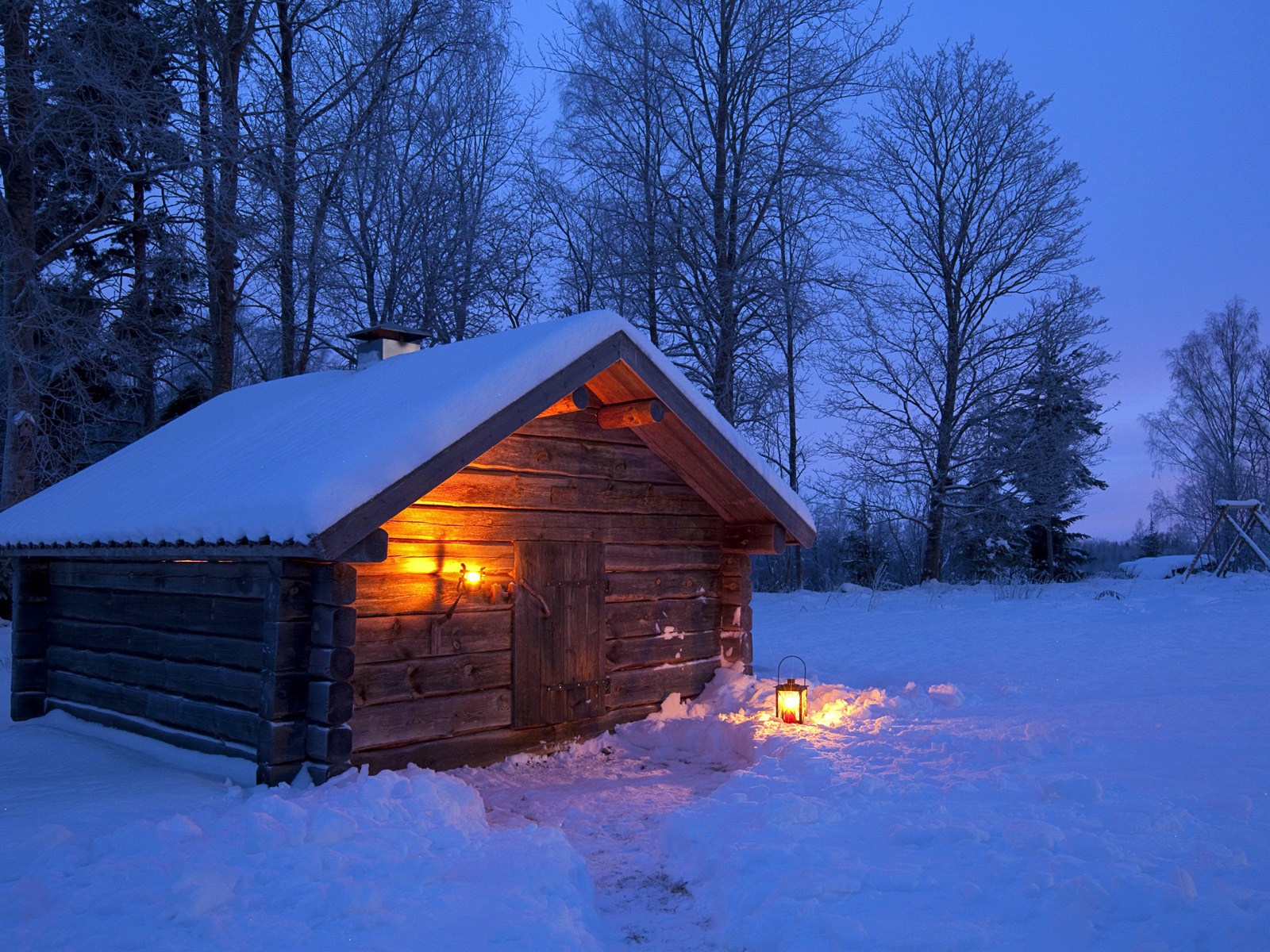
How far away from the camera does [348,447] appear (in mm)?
6109

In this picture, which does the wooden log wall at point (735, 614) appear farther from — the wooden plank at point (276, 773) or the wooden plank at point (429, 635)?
the wooden plank at point (276, 773)

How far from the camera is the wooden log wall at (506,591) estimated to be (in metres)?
6.73

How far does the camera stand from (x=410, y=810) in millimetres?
5441

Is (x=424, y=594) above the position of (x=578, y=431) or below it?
below

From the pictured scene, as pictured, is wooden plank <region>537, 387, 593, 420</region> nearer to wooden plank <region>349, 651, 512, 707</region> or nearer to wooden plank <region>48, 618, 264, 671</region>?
wooden plank <region>349, 651, 512, 707</region>

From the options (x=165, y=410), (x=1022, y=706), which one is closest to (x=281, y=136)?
(x=165, y=410)

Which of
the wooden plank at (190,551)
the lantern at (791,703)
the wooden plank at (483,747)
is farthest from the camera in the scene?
the lantern at (791,703)

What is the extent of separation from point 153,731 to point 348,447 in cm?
329

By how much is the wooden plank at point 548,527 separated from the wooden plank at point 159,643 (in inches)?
53.8

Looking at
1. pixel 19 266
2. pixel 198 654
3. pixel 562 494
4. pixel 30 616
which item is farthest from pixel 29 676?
pixel 19 266

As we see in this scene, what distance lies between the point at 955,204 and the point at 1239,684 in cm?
1607

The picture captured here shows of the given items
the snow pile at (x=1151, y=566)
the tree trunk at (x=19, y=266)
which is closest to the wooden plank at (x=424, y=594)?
the tree trunk at (x=19, y=266)

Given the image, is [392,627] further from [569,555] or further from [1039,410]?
[1039,410]

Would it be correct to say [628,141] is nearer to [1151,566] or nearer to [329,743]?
[329,743]
